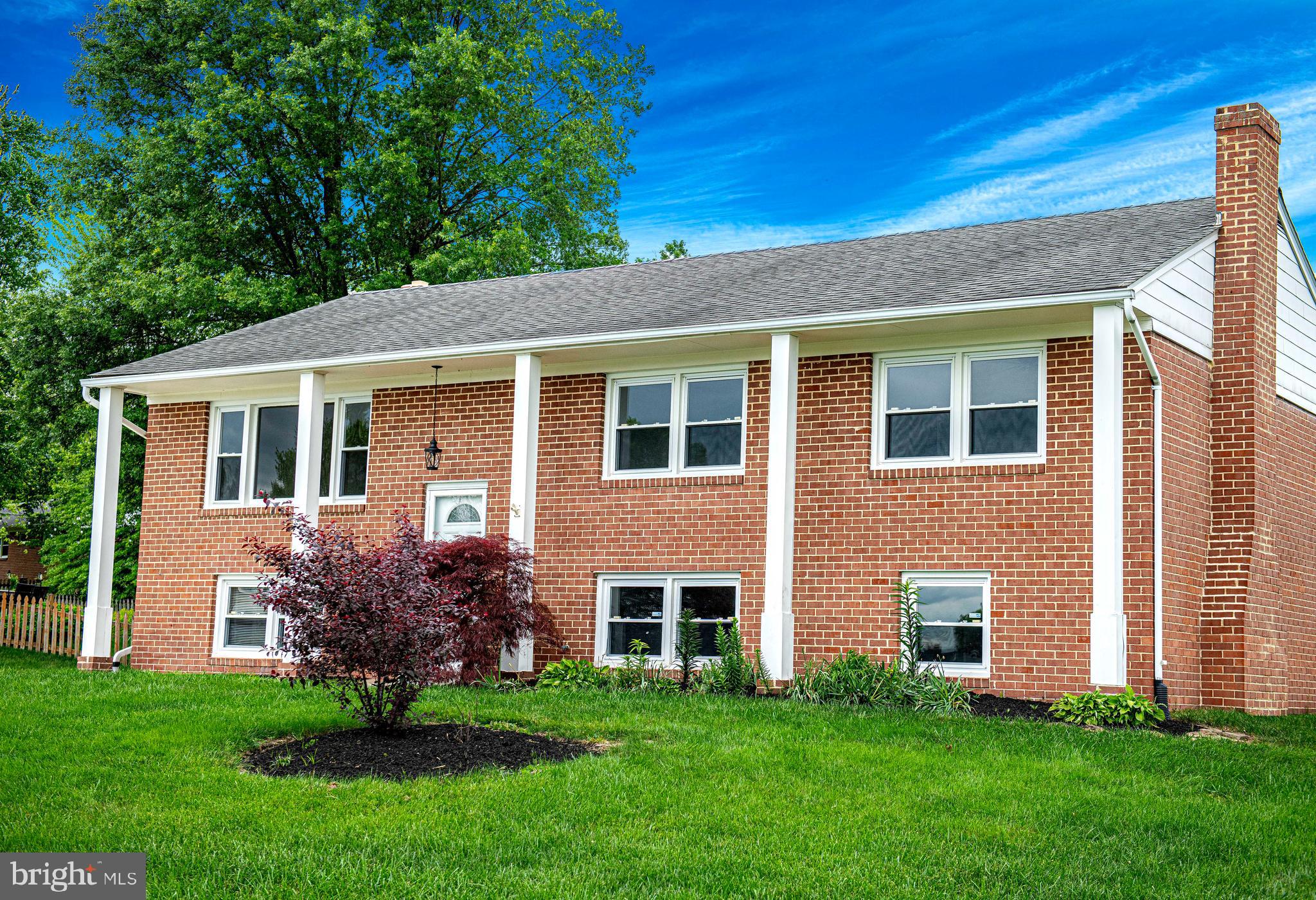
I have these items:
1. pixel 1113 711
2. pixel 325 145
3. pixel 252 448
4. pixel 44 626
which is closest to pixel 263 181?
pixel 325 145

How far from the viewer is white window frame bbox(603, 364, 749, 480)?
1530 cm

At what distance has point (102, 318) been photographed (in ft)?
84.8

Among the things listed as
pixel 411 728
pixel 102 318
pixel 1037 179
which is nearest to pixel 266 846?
pixel 411 728

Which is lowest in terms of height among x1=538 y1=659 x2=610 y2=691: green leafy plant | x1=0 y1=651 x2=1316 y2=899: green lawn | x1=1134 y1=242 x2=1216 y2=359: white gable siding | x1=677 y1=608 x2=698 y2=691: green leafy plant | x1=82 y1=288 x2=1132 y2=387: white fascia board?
x1=0 y1=651 x2=1316 y2=899: green lawn

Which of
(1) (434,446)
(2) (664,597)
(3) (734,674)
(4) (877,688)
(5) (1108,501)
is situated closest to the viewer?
(5) (1108,501)

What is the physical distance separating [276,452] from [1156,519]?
1211cm

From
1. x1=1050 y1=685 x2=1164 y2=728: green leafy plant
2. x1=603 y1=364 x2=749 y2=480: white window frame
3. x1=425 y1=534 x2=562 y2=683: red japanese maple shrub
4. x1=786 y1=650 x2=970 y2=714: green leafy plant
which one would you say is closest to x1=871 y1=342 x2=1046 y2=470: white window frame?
x1=603 y1=364 x2=749 y2=480: white window frame

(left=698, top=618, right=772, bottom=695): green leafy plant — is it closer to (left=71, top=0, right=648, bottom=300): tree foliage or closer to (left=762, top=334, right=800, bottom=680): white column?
(left=762, top=334, right=800, bottom=680): white column

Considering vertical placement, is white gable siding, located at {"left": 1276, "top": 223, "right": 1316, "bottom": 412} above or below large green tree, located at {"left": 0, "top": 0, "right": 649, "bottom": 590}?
below

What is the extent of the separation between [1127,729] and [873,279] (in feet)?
20.3

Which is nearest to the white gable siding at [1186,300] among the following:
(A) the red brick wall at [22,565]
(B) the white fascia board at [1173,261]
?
(B) the white fascia board at [1173,261]

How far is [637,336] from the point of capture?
47.9 ft

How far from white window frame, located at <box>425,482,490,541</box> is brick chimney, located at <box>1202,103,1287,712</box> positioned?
891 centimetres

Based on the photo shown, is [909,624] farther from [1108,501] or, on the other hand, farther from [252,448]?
[252,448]
